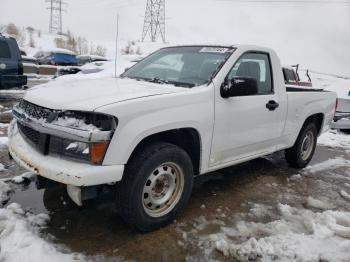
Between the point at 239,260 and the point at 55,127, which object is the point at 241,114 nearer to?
the point at 239,260

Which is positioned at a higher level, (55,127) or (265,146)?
(55,127)

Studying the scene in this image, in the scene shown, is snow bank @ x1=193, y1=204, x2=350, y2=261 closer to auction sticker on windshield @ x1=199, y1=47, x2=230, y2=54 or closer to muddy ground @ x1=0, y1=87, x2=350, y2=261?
muddy ground @ x1=0, y1=87, x2=350, y2=261

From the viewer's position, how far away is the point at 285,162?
652 centimetres

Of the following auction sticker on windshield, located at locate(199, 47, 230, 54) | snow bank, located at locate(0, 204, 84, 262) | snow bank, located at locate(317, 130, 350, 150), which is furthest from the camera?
snow bank, located at locate(317, 130, 350, 150)

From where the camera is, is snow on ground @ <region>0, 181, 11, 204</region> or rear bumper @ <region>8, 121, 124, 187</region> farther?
snow on ground @ <region>0, 181, 11, 204</region>

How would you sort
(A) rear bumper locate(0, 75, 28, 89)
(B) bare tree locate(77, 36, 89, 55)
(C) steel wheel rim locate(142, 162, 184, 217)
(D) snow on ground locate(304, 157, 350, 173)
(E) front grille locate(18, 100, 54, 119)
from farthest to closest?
(B) bare tree locate(77, 36, 89, 55), (A) rear bumper locate(0, 75, 28, 89), (D) snow on ground locate(304, 157, 350, 173), (C) steel wheel rim locate(142, 162, 184, 217), (E) front grille locate(18, 100, 54, 119)

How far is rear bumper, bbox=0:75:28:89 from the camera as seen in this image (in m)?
11.2

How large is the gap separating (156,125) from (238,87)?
1098 millimetres

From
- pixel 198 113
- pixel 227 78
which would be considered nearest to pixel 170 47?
pixel 227 78

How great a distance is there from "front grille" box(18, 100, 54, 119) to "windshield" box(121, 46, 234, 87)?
135cm

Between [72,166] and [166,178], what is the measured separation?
102cm

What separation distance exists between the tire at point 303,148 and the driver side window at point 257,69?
55.8 inches

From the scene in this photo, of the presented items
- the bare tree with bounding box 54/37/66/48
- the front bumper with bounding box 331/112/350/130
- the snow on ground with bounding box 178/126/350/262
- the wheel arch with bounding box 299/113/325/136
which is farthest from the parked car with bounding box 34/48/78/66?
the snow on ground with bounding box 178/126/350/262

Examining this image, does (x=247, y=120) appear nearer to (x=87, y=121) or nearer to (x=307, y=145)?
(x=87, y=121)
